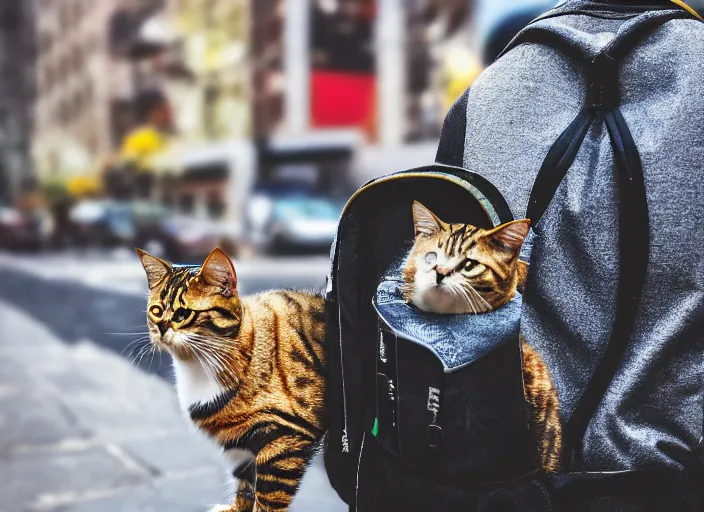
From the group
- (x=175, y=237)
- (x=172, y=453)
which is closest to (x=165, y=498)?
(x=172, y=453)

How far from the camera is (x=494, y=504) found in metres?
1.39

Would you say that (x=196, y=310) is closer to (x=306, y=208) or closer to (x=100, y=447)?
(x=100, y=447)

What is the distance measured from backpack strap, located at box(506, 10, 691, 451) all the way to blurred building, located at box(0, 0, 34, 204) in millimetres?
32002

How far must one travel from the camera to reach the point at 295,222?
1702 centimetres

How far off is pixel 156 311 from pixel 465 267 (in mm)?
585

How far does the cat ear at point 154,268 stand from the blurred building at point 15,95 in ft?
104

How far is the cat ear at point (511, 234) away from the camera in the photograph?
133 cm

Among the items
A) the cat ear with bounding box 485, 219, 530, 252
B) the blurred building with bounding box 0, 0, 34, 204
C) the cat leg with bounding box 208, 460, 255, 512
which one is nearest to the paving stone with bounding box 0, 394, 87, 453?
the cat leg with bounding box 208, 460, 255, 512

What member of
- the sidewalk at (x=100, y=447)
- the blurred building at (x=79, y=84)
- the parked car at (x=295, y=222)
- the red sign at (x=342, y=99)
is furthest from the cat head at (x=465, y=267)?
the blurred building at (x=79, y=84)

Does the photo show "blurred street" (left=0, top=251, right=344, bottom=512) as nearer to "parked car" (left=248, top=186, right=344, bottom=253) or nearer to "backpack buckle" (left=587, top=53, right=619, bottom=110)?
"backpack buckle" (left=587, top=53, right=619, bottom=110)

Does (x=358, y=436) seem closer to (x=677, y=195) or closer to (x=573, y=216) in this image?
(x=573, y=216)

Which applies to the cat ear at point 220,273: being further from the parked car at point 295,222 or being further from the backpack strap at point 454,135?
the parked car at point 295,222

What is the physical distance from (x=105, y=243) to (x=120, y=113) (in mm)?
11253

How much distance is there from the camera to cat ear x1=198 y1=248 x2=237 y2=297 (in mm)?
1407
